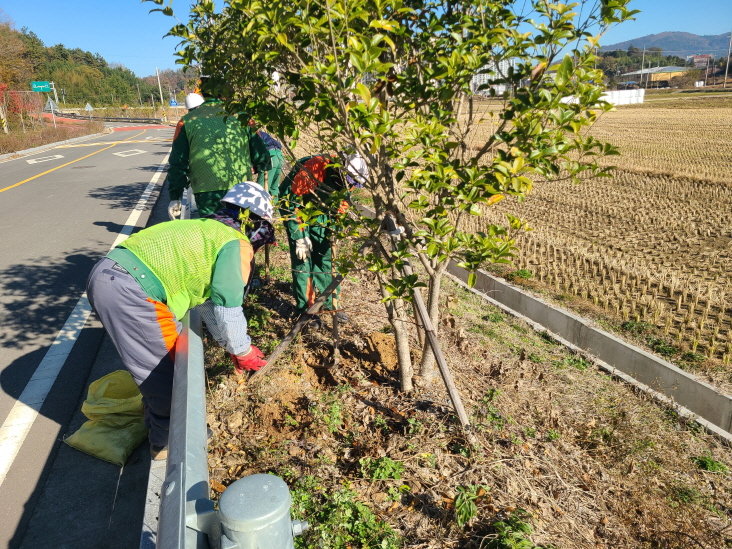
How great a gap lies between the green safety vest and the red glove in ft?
1.67

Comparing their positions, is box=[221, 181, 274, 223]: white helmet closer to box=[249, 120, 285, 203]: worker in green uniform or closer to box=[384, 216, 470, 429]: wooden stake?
box=[384, 216, 470, 429]: wooden stake

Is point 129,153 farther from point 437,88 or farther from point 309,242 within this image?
point 437,88

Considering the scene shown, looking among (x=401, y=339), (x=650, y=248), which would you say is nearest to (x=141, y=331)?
(x=401, y=339)

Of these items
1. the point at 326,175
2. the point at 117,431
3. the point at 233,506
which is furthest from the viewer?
the point at 326,175

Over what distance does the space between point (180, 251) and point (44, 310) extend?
140 inches

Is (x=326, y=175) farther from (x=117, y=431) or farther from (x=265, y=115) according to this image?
(x=117, y=431)

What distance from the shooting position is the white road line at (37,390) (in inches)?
136

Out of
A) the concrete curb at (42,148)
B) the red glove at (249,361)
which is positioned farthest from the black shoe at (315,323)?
the concrete curb at (42,148)

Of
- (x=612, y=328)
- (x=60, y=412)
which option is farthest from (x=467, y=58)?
(x=612, y=328)

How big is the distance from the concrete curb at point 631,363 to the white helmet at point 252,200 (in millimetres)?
3344

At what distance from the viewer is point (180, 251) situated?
2957 mm

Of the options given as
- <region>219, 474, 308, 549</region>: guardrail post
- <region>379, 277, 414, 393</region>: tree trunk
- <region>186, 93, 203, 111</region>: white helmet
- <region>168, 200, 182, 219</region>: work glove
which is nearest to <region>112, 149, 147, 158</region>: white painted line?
<region>168, 200, 182, 219</region>: work glove

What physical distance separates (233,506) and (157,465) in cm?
199

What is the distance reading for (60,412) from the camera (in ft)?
12.6
